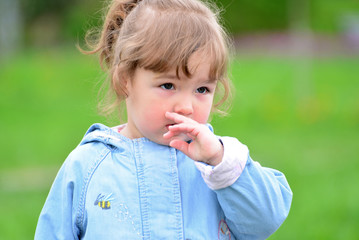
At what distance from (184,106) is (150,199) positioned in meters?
0.35

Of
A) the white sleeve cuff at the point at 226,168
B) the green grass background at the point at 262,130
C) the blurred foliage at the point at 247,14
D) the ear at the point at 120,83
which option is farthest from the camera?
the blurred foliage at the point at 247,14

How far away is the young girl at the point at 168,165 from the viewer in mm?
2156

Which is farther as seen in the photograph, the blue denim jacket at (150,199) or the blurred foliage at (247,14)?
the blurred foliage at (247,14)

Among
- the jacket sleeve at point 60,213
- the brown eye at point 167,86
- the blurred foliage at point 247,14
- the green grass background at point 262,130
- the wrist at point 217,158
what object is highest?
the blurred foliage at point 247,14

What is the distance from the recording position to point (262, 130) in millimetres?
10930

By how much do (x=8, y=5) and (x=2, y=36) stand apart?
250cm

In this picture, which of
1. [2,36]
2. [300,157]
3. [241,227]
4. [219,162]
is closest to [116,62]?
[219,162]

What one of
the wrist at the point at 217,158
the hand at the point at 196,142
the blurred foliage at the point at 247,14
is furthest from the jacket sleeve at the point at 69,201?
the blurred foliage at the point at 247,14

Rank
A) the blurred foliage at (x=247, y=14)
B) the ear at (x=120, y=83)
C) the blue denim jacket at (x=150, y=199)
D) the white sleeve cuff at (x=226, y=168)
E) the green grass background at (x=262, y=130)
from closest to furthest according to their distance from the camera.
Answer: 1. the white sleeve cuff at (x=226, y=168)
2. the blue denim jacket at (x=150, y=199)
3. the ear at (x=120, y=83)
4. the green grass background at (x=262, y=130)
5. the blurred foliage at (x=247, y=14)

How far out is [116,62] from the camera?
2.38 m

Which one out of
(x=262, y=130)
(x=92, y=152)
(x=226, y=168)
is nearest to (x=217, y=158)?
(x=226, y=168)

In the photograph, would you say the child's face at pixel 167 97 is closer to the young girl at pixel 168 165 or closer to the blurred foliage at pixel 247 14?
the young girl at pixel 168 165

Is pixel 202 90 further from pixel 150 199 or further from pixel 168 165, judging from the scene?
pixel 150 199

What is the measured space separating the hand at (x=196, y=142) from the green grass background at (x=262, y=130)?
652mm
